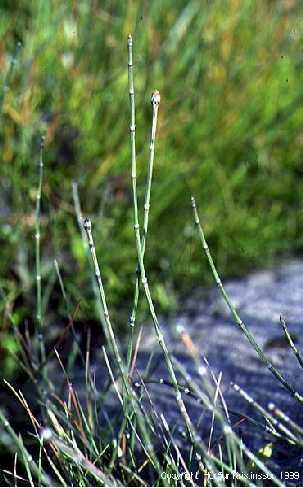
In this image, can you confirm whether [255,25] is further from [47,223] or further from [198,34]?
[47,223]

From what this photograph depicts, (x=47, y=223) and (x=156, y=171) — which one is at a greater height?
(x=156, y=171)

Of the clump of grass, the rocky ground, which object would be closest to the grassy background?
the rocky ground

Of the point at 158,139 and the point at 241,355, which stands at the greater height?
the point at 158,139

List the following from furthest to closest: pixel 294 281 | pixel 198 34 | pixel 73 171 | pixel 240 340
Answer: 1. pixel 198 34
2. pixel 73 171
3. pixel 294 281
4. pixel 240 340

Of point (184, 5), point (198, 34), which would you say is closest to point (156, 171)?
point (198, 34)

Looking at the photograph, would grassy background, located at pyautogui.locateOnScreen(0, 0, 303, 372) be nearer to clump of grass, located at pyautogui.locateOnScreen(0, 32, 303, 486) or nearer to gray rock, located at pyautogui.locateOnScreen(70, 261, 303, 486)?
gray rock, located at pyautogui.locateOnScreen(70, 261, 303, 486)

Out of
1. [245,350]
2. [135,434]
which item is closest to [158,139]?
[245,350]

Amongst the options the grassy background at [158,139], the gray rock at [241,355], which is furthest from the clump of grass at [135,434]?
the grassy background at [158,139]

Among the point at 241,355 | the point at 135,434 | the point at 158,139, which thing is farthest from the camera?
the point at 158,139

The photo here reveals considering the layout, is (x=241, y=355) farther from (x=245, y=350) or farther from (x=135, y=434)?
(x=135, y=434)
